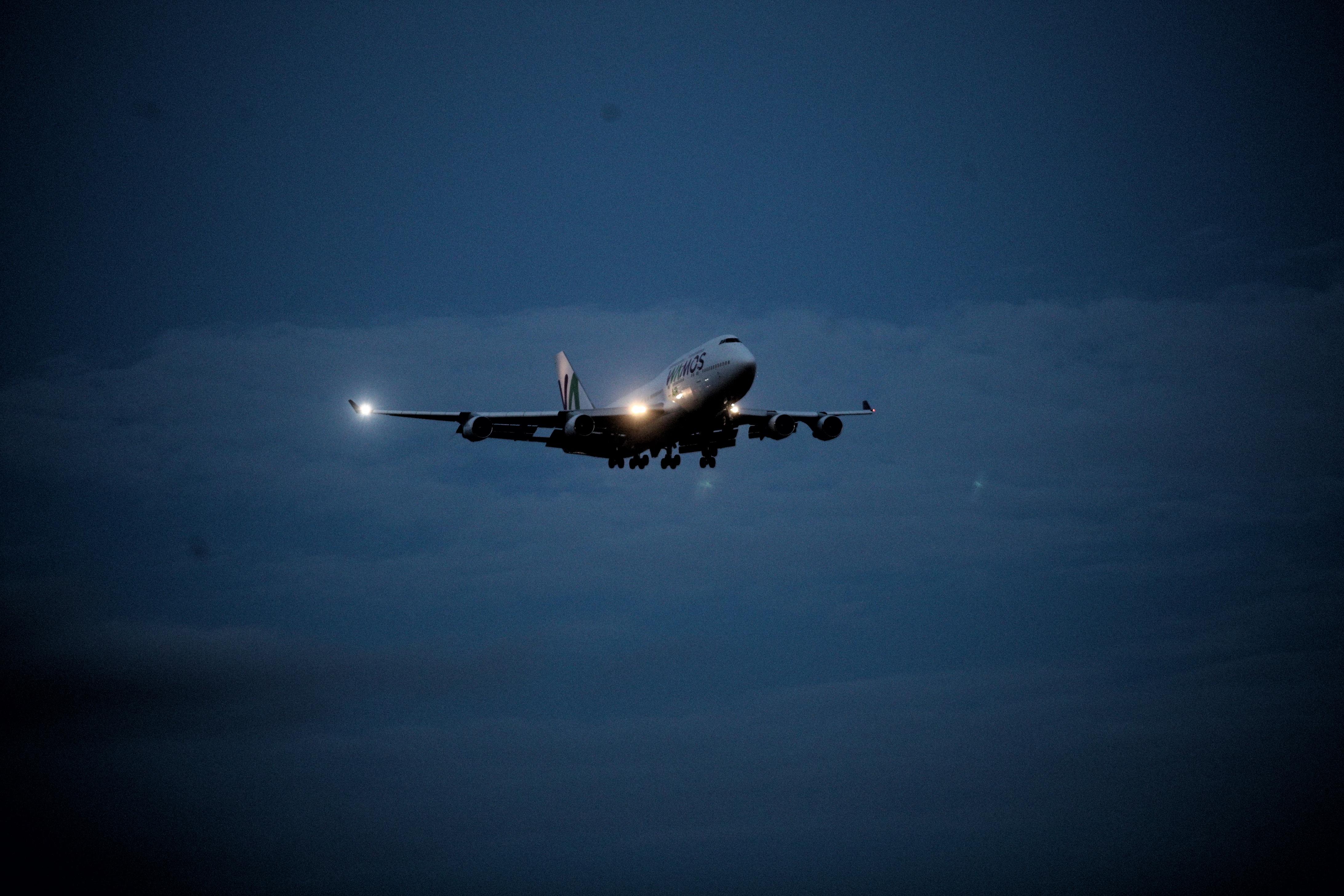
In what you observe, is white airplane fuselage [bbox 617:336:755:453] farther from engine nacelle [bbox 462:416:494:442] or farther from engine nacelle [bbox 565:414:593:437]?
engine nacelle [bbox 462:416:494:442]

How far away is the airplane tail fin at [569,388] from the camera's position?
82.8 m

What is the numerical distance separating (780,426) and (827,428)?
3.59m

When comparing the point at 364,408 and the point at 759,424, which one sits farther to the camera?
the point at 759,424

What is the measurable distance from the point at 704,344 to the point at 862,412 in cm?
1565

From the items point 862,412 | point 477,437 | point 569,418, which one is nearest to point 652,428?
point 569,418

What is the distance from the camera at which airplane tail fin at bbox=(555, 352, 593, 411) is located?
8281 centimetres

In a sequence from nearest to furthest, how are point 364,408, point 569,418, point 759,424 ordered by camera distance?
point 364,408 < point 569,418 < point 759,424

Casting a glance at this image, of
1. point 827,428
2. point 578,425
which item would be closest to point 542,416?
point 578,425

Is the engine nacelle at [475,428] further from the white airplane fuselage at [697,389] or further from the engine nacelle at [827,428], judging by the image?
the engine nacelle at [827,428]

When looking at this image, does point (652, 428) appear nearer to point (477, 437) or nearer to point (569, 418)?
point (569, 418)

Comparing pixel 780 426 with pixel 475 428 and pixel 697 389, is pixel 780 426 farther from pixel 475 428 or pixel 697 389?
pixel 475 428

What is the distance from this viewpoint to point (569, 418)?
64.8 m

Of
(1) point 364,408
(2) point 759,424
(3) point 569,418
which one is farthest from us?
(2) point 759,424

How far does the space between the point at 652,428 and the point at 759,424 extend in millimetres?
8491
